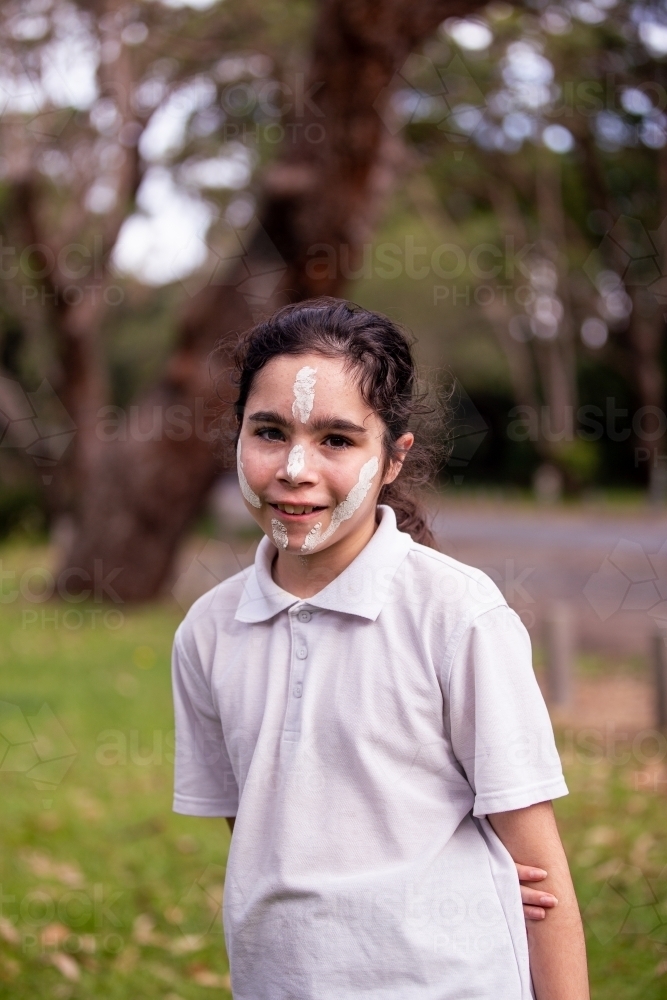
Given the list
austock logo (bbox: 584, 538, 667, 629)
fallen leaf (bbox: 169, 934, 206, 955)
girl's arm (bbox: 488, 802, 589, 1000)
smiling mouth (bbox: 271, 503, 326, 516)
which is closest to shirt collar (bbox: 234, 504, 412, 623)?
smiling mouth (bbox: 271, 503, 326, 516)

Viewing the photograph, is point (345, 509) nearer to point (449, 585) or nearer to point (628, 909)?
point (449, 585)

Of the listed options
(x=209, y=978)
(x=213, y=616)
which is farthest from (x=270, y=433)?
(x=209, y=978)

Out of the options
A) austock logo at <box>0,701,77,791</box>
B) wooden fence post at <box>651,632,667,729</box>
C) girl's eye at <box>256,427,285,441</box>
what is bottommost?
austock logo at <box>0,701,77,791</box>

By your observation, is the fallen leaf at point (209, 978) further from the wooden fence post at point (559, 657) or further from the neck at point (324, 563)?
the wooden fence post at point (559, 657)

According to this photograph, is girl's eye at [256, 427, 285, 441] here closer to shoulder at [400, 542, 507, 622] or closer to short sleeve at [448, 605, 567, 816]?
shoulder at [400, 542, 507, 622]

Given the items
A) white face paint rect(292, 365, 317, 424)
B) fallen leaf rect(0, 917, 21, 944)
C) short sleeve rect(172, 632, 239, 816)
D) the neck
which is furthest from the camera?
fallen leaf rect(0, 917, 21, 944)

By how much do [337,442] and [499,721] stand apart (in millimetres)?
477

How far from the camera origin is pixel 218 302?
896 centimetres

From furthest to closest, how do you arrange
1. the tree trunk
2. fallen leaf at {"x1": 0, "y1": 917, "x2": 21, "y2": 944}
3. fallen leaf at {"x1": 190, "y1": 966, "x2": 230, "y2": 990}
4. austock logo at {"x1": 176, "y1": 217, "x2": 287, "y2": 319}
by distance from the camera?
1. austock logo at {"x1": 176, "y1": 217, "x2": 287, "y2": 319}
2. the tree trunk
3. fallen leaf at {"x1": 0, "y1": 917, "x2": 21, "y2": 944}
4. fallen leaf at {"x1": 190, "y1": 966, "x2": 230, "y2": 990}

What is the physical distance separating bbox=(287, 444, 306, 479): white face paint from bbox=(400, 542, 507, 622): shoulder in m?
0.23

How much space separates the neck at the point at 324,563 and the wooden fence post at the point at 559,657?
4690 millimetres

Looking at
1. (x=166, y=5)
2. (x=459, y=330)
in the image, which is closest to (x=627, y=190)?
(x=459, y=330)

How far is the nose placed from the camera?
1649 millimetres

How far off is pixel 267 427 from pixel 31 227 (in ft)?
36.8
